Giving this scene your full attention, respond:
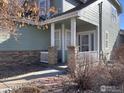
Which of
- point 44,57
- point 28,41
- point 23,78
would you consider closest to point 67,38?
point 44,57

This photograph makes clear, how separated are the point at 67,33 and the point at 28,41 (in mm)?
3747

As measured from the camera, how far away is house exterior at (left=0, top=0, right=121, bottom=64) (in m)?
13.4

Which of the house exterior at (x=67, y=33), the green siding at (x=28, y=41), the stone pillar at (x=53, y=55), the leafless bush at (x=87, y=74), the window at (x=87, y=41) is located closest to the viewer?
the leafless bush at (x=87, y=74)

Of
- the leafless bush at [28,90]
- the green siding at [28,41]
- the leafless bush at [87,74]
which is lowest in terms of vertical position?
the leafless bush at [28,90]

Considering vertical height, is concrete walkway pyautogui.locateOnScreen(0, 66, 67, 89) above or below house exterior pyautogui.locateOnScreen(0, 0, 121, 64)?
below

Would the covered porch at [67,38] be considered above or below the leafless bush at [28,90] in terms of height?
above

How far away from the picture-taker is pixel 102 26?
55.5 feet

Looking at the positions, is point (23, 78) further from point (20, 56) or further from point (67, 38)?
point (67, 38)

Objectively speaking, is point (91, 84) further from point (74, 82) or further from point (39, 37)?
point (39, 37)

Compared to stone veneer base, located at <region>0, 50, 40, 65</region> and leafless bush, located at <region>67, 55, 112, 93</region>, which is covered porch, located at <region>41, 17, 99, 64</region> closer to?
stone veneer base, located at <region>0, 50, 40, 65</region>

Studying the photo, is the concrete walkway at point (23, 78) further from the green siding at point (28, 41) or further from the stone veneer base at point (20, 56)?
the green siding at point (28, 41)

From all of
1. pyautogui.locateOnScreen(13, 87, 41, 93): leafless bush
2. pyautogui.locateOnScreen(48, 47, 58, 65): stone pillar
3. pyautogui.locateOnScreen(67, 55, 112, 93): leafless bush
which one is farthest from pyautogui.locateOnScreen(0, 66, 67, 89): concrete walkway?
pyautogui.locateOnScreen(67, 55, 112, 93): leafless bush

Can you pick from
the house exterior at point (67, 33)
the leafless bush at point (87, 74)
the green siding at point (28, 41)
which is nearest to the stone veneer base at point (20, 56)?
the house exterior at point (67, 33)

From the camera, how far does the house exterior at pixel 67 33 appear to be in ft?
44.1
